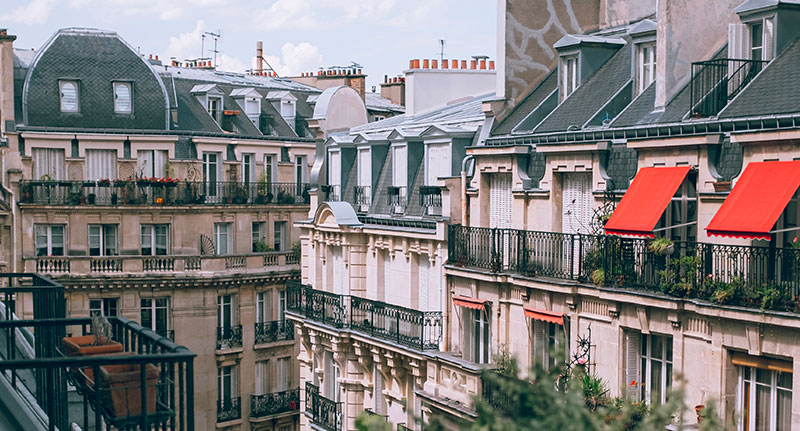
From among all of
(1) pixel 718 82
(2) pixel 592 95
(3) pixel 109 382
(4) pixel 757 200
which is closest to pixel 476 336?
(2) pixel 592 95

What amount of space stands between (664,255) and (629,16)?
12582 millimetres

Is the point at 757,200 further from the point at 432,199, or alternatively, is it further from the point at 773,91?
the point at 432,199

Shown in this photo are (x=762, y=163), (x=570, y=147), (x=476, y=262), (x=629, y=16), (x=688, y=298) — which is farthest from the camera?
(x=629, y=16)

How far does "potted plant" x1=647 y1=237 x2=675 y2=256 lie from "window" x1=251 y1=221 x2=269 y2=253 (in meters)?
34.2

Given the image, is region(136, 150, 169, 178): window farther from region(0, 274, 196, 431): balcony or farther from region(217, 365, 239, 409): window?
region(0, 274, 196, 431): balcony

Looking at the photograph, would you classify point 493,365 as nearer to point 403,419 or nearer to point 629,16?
point 403,419

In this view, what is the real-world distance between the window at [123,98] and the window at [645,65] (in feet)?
103

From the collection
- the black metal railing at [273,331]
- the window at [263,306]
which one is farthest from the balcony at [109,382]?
the window at [263,306]

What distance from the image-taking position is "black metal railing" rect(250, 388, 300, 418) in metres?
53.9

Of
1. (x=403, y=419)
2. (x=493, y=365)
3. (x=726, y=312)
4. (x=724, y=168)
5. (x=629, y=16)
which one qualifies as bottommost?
(x=403, y=419)

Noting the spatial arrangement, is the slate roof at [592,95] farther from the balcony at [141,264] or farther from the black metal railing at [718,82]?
the balcony at [141,264]

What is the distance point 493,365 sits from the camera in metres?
28.1

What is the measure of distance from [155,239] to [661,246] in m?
34.1

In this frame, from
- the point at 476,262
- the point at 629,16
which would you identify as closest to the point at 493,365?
the point at 476,262
